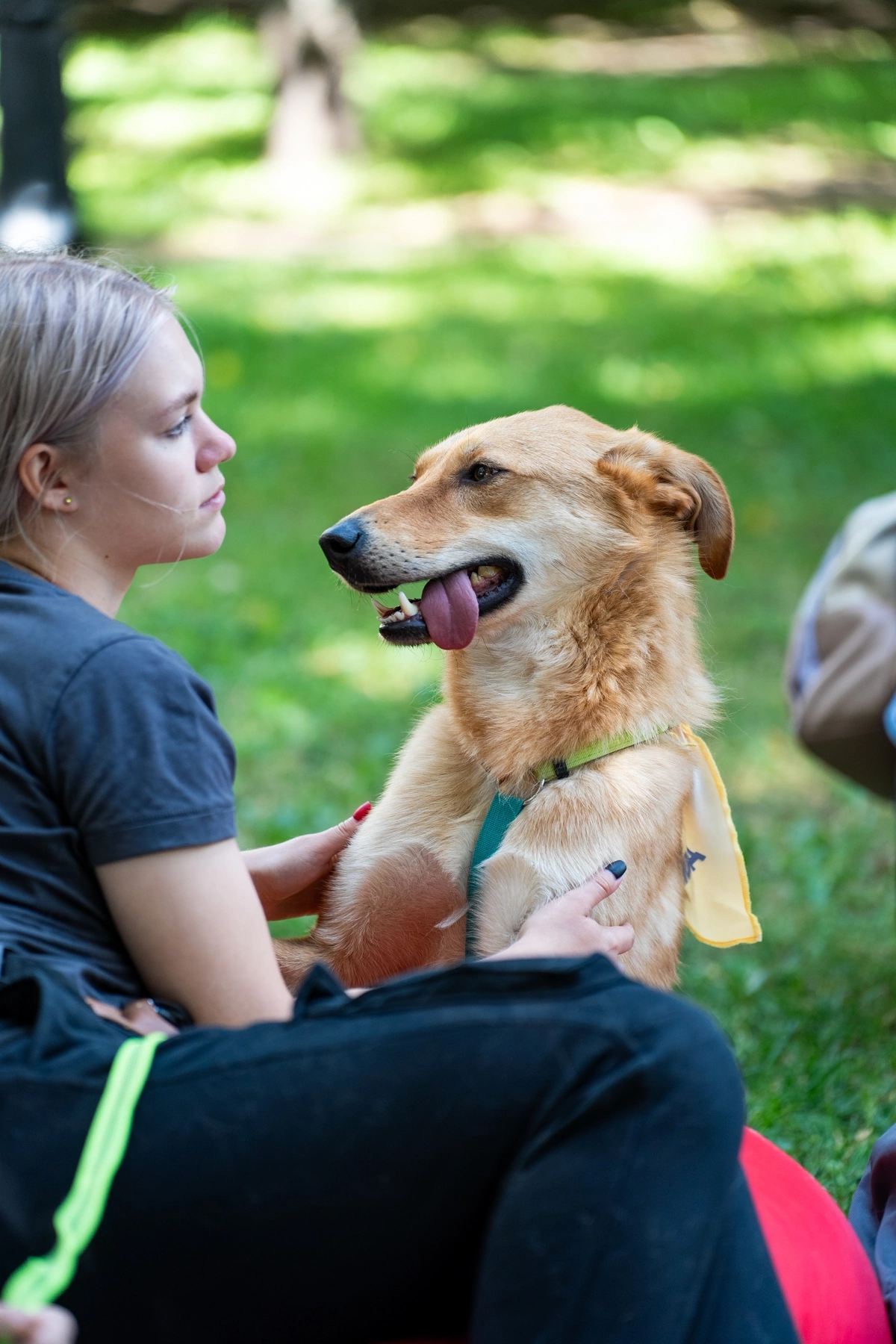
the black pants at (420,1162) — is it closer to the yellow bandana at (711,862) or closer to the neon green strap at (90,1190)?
the neon green strap at (90,1190)

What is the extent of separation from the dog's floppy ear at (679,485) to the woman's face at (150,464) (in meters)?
0.98

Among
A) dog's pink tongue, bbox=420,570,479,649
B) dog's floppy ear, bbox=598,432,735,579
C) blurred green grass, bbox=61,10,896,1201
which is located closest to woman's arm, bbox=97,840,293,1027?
dog's pink tongue, bbox=420,570,479,649

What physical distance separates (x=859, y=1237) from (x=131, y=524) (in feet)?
5.95

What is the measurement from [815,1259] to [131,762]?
1.35m

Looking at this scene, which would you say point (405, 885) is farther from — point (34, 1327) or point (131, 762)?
point (34, 1327)

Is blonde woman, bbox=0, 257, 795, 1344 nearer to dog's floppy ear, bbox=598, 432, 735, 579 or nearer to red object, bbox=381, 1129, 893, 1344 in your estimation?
Answer: red object, bbox=381, 1129, 893, 1344

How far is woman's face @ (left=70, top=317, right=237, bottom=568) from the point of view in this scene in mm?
2070

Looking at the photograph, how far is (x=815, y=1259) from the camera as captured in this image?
7.48 feet

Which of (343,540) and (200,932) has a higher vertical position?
(343,540)

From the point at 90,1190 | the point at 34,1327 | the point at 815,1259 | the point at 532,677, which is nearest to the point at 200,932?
the point at 90,1190

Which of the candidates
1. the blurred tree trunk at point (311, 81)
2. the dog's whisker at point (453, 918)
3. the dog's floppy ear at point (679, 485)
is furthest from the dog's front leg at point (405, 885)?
the blurred tree trunk at point (311, 81)

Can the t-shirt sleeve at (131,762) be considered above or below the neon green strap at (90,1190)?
above

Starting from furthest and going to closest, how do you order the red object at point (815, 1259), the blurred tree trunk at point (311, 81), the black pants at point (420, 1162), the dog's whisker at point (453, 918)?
the blurred tree trunk at point (311, 81)
the dog's whisker at point (453, 918)
the red object at point (815, 1259)
the black pants at point (420, 1162)

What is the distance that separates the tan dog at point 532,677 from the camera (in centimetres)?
257
